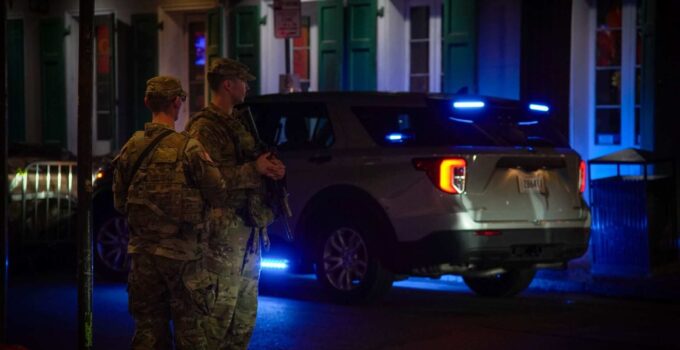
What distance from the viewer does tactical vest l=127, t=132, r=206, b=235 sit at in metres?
5.64

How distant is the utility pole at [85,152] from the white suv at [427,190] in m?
3.58

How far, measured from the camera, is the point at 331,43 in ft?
54.5

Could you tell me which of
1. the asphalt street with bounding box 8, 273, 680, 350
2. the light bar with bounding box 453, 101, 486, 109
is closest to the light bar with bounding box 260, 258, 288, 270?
the asphalt street with bounding box 8, 273, 680, 350

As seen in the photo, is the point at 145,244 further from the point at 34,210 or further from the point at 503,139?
the point at 34,210

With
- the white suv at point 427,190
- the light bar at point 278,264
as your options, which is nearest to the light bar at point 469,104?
the white suv at point 427,190

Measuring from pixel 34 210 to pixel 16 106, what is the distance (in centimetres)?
730

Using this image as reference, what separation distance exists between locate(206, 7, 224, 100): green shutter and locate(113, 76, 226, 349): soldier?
11.9 m

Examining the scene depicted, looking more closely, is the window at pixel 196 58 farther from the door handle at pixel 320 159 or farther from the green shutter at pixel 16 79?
the door handle at pixel 320 159

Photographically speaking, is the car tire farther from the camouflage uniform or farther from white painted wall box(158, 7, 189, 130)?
white painted wall box(158, 7, 189, 130)

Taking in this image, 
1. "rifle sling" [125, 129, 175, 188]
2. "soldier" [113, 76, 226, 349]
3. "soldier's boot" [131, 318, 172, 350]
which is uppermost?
"rifle sling" [125, 129, 175, 188]

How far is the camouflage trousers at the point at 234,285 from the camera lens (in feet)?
18.7

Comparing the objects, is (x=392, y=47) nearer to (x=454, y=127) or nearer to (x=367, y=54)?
(x=367, y=54)

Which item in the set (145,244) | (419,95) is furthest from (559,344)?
(145,244)

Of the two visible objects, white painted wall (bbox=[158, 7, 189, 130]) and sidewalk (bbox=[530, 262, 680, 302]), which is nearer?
sidewalk (bbox=[530, 262, 680, 302])
